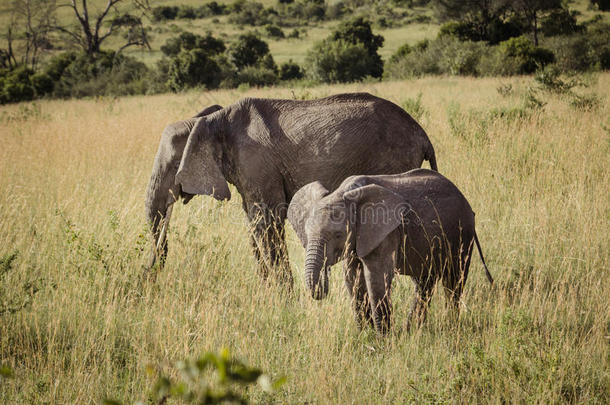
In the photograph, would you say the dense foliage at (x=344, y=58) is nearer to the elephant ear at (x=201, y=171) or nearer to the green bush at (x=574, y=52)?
the green bush at (x=574, y=52)

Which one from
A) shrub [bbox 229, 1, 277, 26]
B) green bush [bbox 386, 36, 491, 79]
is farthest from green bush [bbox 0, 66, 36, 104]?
shrub [bbox 229, 1, 277, 26]

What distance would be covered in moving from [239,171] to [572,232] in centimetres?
345

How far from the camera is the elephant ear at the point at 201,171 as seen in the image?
4473mm

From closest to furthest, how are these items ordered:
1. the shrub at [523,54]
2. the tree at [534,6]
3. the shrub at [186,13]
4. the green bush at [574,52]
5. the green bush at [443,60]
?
the shrub at [523,54], the green bush at [443,60], the green bush at [574,52], the tree at [534,6], the shrub at [186,13]

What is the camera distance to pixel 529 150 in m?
7.65

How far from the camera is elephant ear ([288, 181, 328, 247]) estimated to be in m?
3.42

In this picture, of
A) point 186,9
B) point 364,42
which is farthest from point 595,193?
point 186,9

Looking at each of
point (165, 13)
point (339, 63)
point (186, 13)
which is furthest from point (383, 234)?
point (186, 13)

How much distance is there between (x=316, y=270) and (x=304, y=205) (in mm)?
567

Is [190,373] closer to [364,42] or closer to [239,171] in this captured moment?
[239,171]

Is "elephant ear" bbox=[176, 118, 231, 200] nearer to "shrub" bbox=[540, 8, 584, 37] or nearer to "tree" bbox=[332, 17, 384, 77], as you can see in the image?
"tree" bbox=[332, 17, 384, 77]

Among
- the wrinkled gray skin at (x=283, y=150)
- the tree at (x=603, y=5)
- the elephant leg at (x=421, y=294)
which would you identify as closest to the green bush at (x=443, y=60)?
the wrinkled gray skin at (x=283, y=150)

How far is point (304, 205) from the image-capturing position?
348cm

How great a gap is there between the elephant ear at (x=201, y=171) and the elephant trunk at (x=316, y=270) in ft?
5.08
